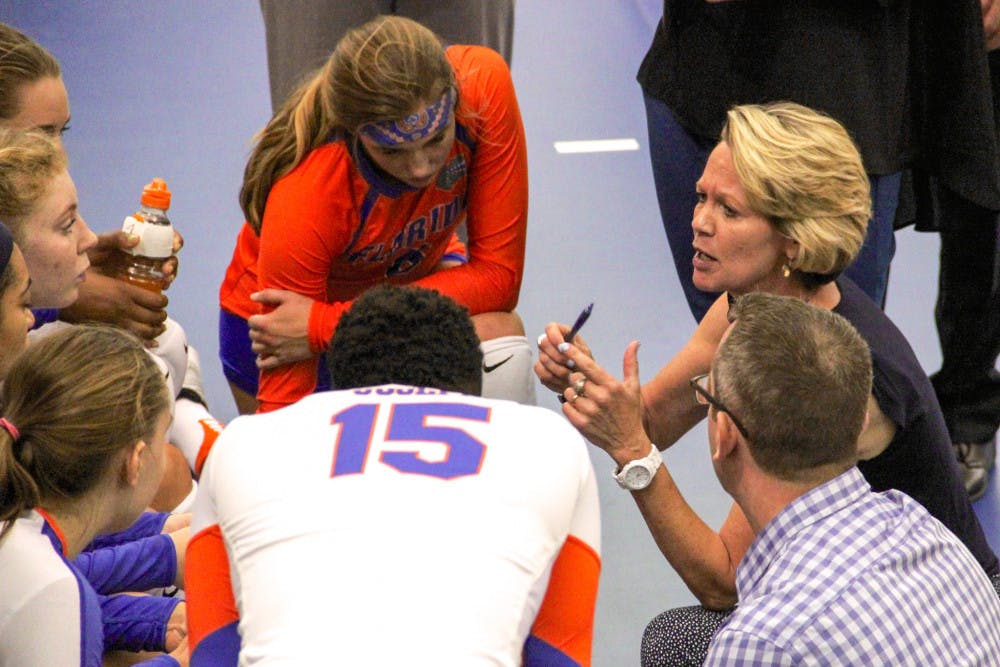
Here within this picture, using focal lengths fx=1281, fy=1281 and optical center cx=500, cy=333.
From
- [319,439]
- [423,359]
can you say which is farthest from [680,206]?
[319,439]

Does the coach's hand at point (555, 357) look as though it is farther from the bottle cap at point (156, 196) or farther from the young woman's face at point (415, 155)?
the bottle cap at point (156, 196)

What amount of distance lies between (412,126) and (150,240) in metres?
0.70

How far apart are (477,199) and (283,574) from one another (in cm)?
146

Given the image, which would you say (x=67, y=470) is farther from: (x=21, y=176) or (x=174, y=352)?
(x=174, y=352)

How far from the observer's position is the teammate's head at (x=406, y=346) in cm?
182

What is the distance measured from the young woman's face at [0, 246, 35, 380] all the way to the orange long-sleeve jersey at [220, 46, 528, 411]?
2.04ft

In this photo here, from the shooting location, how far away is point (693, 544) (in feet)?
7.06

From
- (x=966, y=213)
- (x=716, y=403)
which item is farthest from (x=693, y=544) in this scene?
(x=966, y=213)

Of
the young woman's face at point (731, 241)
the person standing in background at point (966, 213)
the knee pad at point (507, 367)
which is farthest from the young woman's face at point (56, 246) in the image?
the person standing in background at point (966, 213)

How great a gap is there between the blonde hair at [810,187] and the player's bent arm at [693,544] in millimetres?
501

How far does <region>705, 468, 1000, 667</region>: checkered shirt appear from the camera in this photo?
158 cm

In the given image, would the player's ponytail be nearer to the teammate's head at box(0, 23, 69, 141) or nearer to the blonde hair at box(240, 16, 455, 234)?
the blonde hair at box(240, 16, 455, 234)

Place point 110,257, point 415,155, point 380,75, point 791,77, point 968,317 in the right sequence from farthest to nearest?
point 968,317
point 110,257
point 791,77
point 415,155
point 380,75

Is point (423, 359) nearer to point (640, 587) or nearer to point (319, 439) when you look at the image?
point (319, 439)
